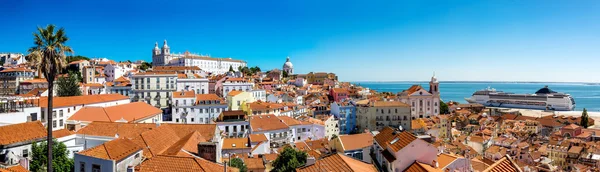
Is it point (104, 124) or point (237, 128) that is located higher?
point (104, 124)

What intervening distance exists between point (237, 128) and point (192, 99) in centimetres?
1113

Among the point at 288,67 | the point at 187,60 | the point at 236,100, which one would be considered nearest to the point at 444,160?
the point at 236,100

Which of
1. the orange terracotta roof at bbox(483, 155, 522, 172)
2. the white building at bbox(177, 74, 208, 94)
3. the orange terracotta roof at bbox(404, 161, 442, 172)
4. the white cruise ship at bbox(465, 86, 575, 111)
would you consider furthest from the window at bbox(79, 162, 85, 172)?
the white cruise ship at bbox(465, 86, 575, 111)

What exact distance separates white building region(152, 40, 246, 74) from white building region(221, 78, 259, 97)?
51727 millimetres

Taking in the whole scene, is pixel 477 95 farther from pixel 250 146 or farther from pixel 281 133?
pixel 250 146

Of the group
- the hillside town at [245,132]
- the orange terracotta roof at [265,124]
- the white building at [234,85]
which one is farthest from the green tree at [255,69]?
the orange terracotta roof at [265,124]

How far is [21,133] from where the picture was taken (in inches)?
780

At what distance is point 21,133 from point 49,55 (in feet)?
25.7

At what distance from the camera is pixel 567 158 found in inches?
1734

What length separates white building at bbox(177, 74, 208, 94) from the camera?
218 feet

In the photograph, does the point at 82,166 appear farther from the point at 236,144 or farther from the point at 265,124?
the point at 265,124

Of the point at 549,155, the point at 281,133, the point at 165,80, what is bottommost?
the point at 549,155

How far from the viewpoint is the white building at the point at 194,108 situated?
161 ft

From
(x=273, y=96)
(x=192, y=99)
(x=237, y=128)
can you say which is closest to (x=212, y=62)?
(x=273, y=96)
